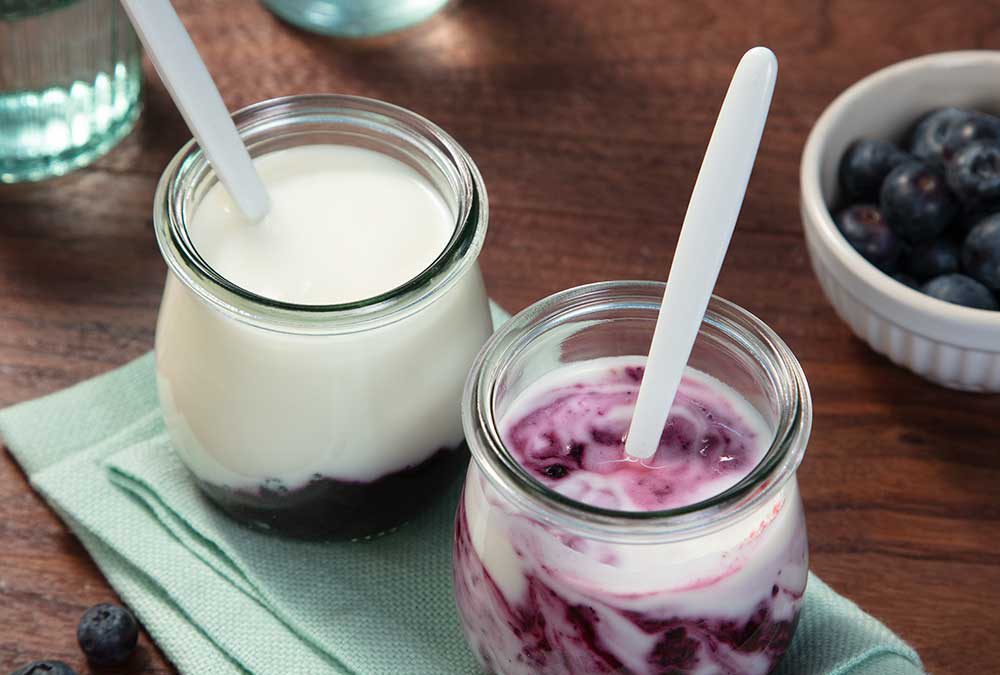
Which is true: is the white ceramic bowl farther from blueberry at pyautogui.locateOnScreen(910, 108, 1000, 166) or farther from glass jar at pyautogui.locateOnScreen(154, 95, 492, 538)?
glass jar at pyautogui.locateOnScreen(154, 95, 492, 538)

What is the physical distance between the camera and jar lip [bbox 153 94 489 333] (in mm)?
674

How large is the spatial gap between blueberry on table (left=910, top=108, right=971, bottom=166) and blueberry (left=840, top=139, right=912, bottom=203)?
0.05 feet

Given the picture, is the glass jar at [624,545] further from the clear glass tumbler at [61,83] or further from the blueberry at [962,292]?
the clear glass tumbler at [61,83]

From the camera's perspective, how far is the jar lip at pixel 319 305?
0.67m

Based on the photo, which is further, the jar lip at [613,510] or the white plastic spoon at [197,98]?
the white plastic spoon at [197,98]

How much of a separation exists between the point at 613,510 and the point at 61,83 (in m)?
0.72

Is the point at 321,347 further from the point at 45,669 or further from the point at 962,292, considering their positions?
the point at 962,292

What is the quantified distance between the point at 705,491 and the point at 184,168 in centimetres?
34

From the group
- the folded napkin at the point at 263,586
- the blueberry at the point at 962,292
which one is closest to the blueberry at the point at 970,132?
the blueberry at the point at 962,292

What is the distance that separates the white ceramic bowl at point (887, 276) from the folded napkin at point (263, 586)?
21cm

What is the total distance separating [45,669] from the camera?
0.75 m

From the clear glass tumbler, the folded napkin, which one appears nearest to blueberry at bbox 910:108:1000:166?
the folded napkin

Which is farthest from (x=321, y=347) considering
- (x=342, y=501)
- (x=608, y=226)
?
(x=608, y=226)

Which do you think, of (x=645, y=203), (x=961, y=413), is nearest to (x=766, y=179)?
(x=645, y=203)
